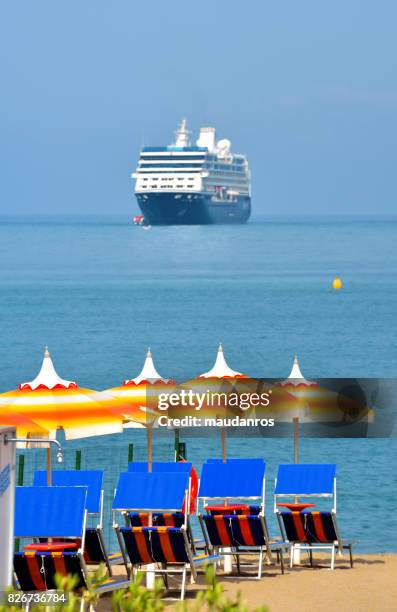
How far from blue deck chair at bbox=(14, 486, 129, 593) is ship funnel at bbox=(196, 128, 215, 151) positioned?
15315 centimetres

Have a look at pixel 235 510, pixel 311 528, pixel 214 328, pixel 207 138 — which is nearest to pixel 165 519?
pixel 235 510

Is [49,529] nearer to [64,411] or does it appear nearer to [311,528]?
[311,528]

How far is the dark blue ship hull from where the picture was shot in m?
147

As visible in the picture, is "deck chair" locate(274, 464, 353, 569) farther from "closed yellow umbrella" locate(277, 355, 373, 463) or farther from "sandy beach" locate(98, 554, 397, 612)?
"closed yellow umbrella" locate(277, 355, 373, 463)

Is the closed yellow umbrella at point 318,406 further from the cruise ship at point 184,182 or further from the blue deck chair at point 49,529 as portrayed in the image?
the cruise ship at point 184,182

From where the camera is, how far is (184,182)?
14625cm

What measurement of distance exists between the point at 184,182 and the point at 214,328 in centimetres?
9156

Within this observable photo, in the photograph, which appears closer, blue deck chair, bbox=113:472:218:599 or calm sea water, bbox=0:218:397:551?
blue deck chair, bbox=113:472:218:599

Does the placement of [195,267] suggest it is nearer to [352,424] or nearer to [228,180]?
[228,180]

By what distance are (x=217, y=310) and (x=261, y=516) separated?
5614 cm

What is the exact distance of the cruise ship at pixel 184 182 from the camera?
14662 centimetres

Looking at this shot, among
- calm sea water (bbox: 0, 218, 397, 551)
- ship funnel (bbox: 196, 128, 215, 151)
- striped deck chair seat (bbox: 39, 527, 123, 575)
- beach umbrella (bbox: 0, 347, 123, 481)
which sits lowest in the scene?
striped deck chair seat (bbox: 39, 527, 123, 575)

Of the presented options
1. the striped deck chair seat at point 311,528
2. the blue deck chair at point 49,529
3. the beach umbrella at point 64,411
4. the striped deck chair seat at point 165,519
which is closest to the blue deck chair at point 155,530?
the striped deck chair seat at point 165,519

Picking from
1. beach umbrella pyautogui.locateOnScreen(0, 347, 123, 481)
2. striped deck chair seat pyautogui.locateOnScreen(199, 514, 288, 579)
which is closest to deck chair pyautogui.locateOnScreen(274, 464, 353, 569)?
striped deck chair seat pyautogui.locateOnScreen(199, 514, 288, 579)
